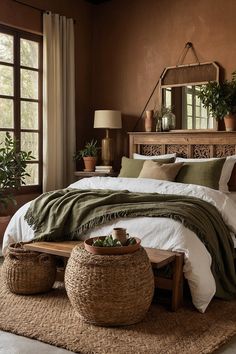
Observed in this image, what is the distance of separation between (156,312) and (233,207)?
1.27 meters

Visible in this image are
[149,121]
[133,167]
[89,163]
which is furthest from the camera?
[89,163]

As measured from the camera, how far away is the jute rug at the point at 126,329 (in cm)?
273

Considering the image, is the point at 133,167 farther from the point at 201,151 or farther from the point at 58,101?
the point at 58,101

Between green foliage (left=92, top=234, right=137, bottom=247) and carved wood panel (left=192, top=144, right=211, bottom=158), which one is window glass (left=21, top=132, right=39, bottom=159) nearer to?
carved wood panel (left=192, top=144, right=211, bottom=158)

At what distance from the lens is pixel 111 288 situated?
2947 mm

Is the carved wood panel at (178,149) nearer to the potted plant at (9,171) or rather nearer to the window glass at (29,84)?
the potted plant at (9,171)

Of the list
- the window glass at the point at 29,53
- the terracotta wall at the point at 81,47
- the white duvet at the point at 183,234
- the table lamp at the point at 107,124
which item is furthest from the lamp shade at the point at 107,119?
the white duvet at the point at 183,234

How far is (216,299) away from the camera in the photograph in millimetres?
3605

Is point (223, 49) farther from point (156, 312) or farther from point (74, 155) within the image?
point (156, 312)

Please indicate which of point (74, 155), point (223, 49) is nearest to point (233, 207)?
point (223, 49)

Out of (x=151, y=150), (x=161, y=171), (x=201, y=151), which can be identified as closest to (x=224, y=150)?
(x=201, y=151)

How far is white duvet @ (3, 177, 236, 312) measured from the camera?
3.31 meters

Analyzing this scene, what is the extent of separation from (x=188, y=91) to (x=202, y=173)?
1.41m

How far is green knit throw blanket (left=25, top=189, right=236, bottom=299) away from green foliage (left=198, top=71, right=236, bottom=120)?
1711mm
